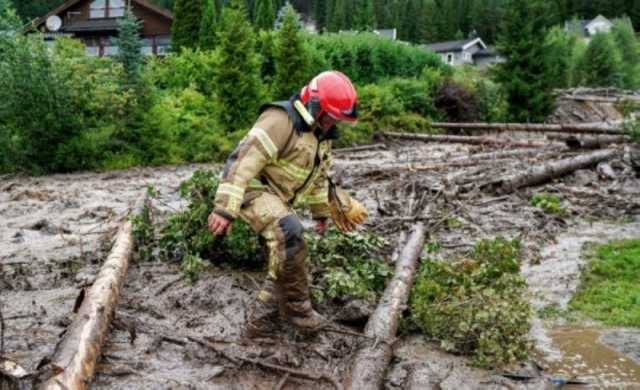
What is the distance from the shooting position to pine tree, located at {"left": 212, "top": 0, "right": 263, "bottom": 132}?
17.9 m

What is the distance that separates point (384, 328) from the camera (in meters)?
4.44

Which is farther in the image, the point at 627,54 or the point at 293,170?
the point at 627,54

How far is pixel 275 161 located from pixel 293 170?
0.16 m

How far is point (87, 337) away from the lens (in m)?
3.69

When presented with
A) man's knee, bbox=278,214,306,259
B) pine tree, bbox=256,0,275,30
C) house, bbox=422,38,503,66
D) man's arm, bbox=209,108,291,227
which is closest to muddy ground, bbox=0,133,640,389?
man's knee, bbox=278,214,306,259

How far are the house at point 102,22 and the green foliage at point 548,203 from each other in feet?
90.7

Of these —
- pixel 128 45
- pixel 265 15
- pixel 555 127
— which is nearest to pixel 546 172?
pixel 555 127

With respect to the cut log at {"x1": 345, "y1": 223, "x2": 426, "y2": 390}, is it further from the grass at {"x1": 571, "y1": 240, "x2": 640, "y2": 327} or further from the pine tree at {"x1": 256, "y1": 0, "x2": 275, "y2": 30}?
the pine tree at {"x1": 256, "y1": 0, "x2": 275, "y2": 30}

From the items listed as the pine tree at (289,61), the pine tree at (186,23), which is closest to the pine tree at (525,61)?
the pine tree at (289,61)

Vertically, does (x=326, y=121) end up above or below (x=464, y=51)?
below

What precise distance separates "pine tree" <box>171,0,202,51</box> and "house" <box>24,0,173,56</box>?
2092 mm

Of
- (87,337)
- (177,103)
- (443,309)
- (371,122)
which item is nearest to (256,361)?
(87,337)

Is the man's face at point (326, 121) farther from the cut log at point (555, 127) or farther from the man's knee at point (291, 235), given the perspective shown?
the cut log at point (555, 127)

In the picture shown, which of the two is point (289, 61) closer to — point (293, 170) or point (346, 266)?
point (346, 266)
